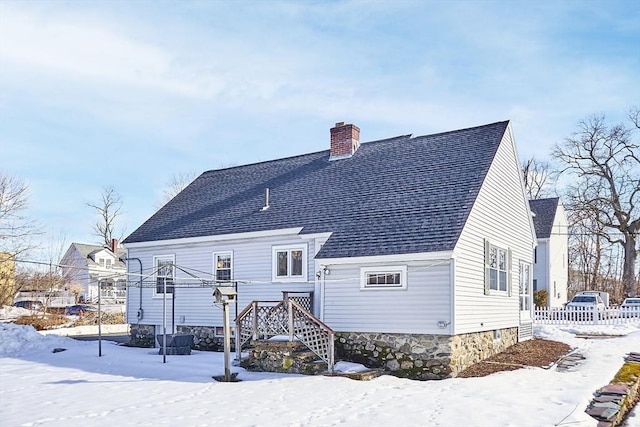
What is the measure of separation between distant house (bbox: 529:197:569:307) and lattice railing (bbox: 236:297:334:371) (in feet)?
81.1

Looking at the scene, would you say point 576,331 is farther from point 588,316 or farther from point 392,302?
point 392,302

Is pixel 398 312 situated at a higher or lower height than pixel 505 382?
higher

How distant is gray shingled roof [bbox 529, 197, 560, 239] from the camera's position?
36406mm

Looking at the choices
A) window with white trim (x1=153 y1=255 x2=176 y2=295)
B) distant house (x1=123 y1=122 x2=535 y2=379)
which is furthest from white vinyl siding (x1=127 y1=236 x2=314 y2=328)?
window with white trim (x1=153 y1=255 x2=176 y2=295)

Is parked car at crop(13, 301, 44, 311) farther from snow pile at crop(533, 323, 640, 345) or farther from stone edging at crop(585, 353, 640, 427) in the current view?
stone edging at crop(585, 353, 640, 427)

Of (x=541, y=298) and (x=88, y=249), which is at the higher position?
(x=88, y=249)

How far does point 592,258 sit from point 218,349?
4466 cm

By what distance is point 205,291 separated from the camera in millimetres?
18141

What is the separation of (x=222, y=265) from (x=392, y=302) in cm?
661

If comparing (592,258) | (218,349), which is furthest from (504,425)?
(592,258)

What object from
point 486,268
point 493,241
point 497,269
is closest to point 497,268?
point 497,269

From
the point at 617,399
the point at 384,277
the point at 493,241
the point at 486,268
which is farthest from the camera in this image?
the point at 493,241

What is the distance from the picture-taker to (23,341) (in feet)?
60.0

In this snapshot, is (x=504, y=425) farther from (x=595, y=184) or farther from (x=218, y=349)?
(x=595, y=184)
